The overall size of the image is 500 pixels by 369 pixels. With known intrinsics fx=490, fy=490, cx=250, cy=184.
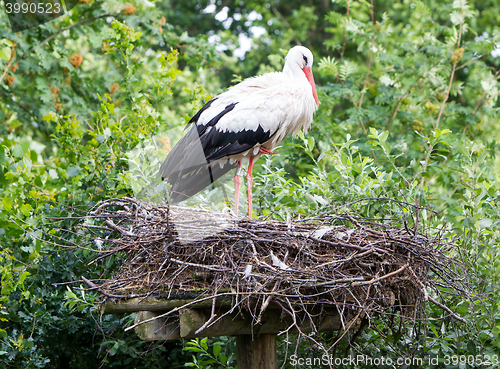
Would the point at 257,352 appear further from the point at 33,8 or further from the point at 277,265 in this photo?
the point at 33,8

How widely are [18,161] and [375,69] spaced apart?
14.5ft

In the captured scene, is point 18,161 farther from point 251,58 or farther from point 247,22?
point 247,22

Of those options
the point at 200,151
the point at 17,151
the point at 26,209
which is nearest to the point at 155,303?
the point at 200,151

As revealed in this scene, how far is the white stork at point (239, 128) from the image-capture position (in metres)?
3.73

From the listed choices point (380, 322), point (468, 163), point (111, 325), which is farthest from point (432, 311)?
point (111, 325)

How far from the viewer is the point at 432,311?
3617 millimetres

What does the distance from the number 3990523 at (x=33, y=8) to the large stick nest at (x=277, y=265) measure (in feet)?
12.5

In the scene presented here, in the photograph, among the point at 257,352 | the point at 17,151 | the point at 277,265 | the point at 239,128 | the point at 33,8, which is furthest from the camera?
the point at 33,8

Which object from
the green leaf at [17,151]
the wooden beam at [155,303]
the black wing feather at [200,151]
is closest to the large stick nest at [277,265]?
the wooden beam at [155,303]

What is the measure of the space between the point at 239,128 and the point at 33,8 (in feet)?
11.7

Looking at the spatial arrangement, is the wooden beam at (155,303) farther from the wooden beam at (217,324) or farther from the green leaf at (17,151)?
the green leaf at (17,151)

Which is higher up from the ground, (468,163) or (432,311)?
(468,163)

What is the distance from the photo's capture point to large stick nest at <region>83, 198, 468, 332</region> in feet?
8.09

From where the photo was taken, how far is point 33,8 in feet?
18.8
